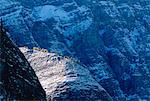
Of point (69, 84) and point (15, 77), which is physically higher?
point (15, 77)

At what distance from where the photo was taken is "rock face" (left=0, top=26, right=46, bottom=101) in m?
12.9

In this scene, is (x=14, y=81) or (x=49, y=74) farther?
(x=49, y=74)

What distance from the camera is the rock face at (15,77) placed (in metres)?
12.9

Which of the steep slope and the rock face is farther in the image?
the steep slope

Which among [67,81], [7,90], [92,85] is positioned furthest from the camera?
[92,85]

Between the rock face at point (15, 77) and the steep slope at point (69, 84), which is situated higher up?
the rock face at point (15, 77)

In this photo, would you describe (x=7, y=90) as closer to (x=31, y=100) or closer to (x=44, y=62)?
(x=31, y=100)

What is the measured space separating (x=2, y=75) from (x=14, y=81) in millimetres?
326

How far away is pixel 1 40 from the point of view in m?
13.8

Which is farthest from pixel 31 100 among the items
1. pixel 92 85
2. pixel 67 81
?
pixel 92 85

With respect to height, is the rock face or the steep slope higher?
the rock face

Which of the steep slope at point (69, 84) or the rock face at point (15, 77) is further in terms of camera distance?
the steep slope at point (69, 84)

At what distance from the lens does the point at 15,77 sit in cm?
1340

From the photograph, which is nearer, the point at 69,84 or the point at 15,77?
the point at 15,77
